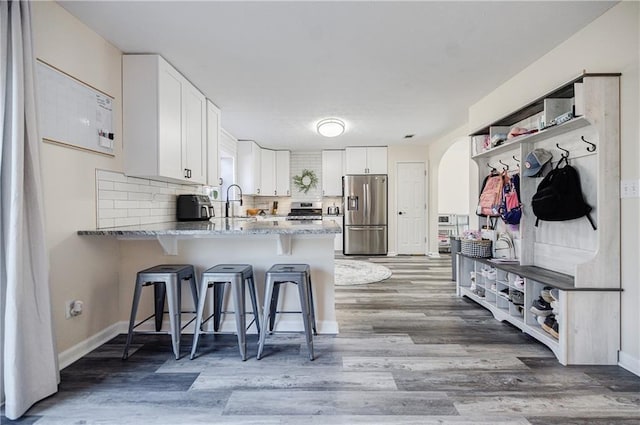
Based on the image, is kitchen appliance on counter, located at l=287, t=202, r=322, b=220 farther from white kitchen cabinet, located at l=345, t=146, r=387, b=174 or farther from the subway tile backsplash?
the subway tile backsplash

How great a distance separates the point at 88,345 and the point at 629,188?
12.2 ft

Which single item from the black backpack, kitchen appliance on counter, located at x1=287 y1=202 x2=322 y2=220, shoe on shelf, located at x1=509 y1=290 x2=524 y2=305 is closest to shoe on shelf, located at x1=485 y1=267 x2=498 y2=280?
shoe on shelf, located at x1=509 y1=290 x2=524 y2=305

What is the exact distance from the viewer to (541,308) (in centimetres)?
226

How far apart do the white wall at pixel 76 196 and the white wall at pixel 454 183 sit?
6.60 m

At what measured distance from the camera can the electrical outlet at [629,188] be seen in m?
1.81

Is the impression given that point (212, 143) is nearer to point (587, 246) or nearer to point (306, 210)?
point (306, 210)

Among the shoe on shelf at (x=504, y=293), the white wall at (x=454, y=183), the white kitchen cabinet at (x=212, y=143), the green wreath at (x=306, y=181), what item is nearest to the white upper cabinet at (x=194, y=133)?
the white kitchen cabinet at (x=212, y=143)

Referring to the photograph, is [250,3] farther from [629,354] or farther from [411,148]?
[411,148]

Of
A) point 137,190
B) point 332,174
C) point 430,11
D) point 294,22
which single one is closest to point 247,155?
point 332,174

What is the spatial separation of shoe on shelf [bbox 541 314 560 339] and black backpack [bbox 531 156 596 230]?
0.71m

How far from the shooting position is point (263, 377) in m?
1.84

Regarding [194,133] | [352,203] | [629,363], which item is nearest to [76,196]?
[194,133]

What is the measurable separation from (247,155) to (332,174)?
1.88m

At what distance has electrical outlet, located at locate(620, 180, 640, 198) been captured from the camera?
181 cm
